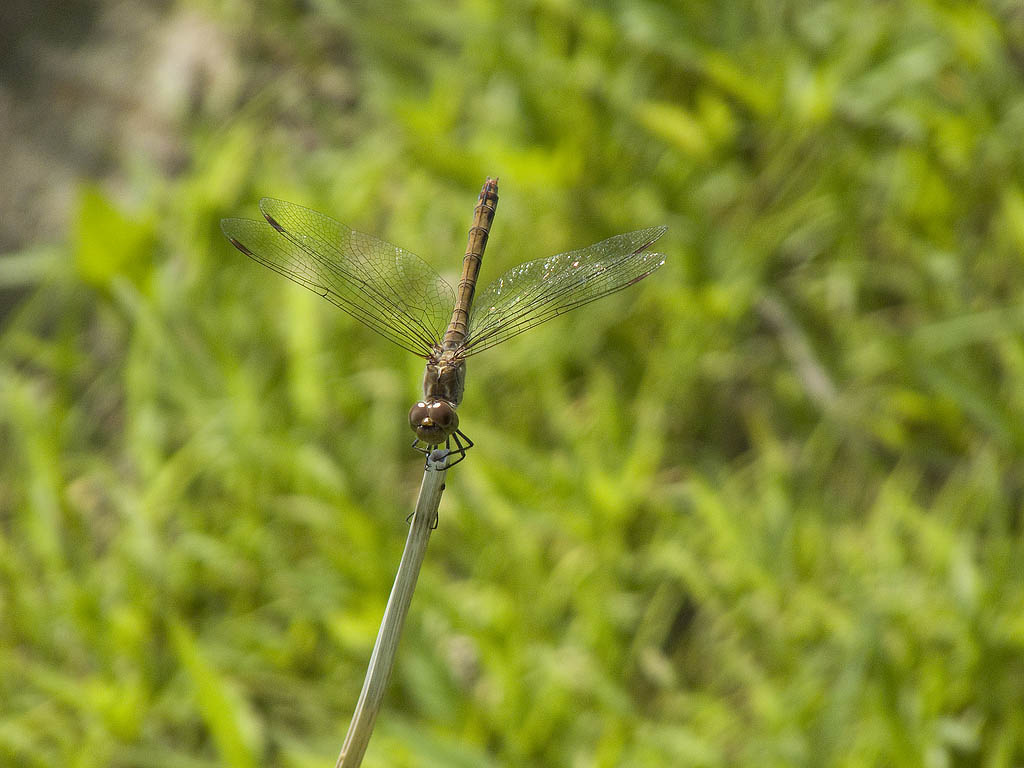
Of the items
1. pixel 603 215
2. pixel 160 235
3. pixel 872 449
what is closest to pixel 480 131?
pixel 603 215

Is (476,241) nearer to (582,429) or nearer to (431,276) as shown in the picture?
(431,276)

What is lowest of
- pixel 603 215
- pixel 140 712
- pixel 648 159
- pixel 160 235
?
pixel 140 712

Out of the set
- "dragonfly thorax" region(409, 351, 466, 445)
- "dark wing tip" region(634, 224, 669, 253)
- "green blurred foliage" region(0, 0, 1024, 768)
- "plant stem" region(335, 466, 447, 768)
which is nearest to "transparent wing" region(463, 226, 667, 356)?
"dark wing tip" region(634, 224, 669, 253)

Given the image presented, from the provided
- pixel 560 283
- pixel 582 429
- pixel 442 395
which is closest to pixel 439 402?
pixel 442 395

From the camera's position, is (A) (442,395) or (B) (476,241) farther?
(B) (476,241)

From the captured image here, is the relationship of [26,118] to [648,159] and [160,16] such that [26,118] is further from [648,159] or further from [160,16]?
[648,159]

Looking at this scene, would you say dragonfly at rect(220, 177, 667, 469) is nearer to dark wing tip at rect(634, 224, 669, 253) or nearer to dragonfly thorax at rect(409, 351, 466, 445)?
dark wing tip at rect(634, 224, 669, 253)

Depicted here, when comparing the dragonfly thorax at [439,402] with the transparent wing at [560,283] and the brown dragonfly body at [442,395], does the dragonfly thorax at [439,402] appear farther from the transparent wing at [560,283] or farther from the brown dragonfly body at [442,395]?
the transparent wing at [560,283]

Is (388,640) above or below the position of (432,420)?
below
